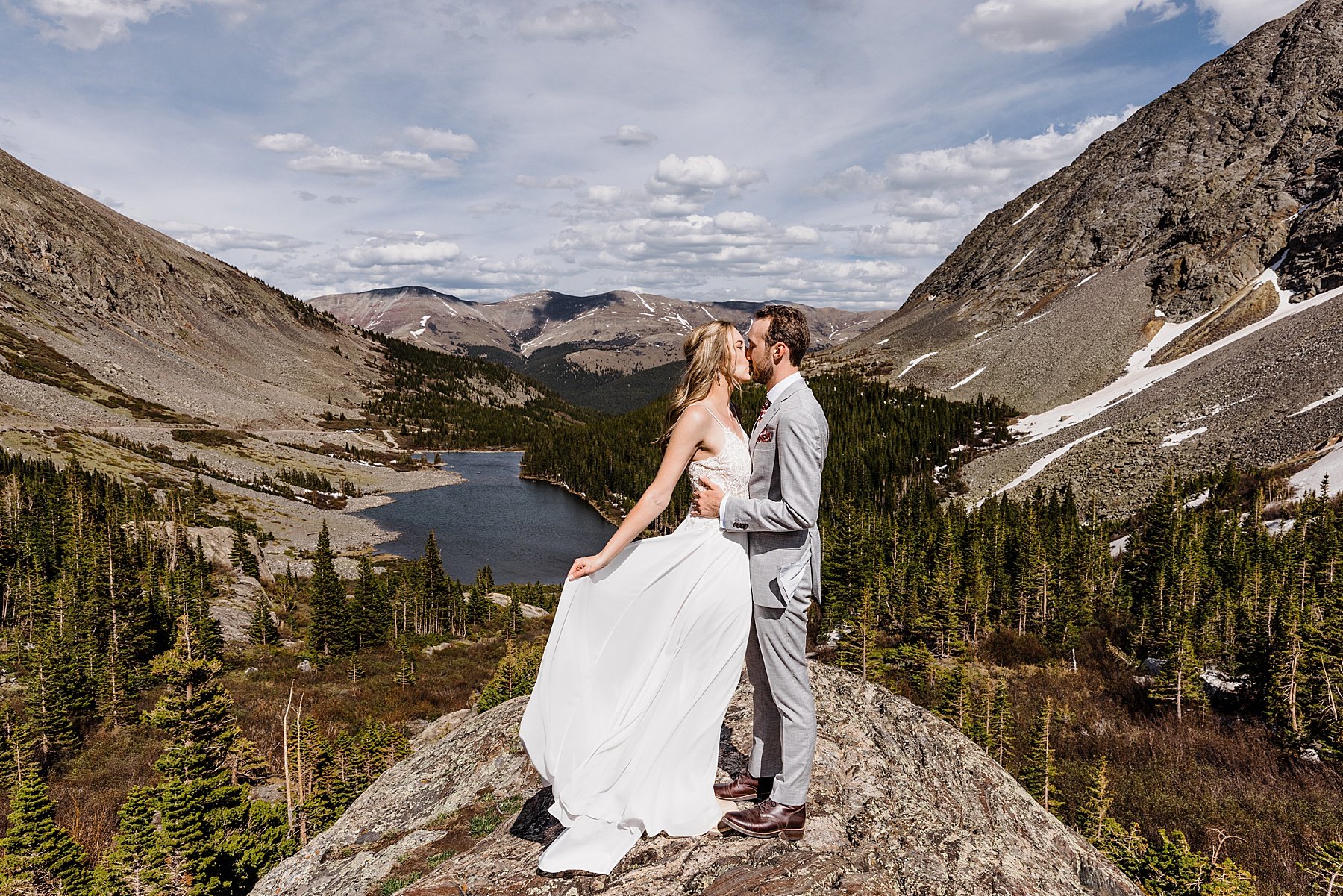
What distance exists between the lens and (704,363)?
567 cm

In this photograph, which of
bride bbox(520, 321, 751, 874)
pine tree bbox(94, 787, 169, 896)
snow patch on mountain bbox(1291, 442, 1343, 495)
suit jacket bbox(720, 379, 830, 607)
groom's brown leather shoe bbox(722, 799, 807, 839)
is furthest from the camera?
snow patch on mountain bbox(1291, 442, 1343, 495)

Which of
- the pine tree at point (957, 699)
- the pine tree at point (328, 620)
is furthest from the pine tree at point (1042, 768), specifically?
the pine tree at point (328, 620)

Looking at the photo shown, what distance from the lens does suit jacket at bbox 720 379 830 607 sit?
5293mm

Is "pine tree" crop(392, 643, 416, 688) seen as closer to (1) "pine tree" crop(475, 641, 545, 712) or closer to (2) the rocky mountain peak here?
(1) "pine tree" crop(475, 641, 545, 712)

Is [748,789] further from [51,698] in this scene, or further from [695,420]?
[51,698]

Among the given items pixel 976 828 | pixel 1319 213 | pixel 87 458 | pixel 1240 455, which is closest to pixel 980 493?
pixel 1240 455

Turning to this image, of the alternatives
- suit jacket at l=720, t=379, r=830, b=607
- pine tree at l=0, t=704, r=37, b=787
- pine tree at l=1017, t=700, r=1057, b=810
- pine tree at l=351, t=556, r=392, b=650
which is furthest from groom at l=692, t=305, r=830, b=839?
pine tree at l=351, t=556, r=392, b=650

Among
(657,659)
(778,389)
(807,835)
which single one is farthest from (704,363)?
(807,835)

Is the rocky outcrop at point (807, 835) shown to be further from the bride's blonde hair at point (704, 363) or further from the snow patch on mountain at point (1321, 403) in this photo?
the snow patch on mountain at point (1321, 403)

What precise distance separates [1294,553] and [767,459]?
54.1 metres

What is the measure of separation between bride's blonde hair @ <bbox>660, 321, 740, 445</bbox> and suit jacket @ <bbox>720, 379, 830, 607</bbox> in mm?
582

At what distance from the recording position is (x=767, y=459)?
5.61 metres

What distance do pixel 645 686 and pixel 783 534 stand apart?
1.96m

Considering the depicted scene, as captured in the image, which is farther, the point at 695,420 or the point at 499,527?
the point at 499,527
